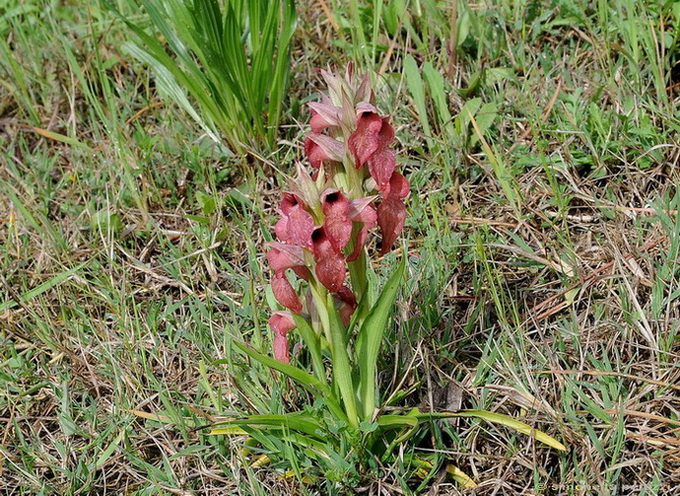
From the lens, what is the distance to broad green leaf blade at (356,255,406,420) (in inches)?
76.2

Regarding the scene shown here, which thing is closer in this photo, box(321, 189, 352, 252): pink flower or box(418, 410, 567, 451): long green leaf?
box(321, 189, 352, 252): pink flower

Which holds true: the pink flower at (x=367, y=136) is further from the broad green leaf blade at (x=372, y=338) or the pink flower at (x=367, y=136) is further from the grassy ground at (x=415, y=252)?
the grassy ground at (x=415, y=252)

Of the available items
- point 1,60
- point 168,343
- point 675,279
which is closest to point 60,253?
point 168,343

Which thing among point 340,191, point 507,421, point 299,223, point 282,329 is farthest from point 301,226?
point 507,421

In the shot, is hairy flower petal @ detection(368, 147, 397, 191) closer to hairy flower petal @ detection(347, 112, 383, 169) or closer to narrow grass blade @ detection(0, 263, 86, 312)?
hairy flower petal @ detection(347, 112, 383, 169)

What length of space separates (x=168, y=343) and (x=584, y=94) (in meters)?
1.83

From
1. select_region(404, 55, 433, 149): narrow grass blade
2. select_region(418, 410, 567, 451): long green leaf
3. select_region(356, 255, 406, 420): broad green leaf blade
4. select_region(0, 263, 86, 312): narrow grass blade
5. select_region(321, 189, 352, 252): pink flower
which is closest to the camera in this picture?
select_region(321, 189, 352, 252): pink flower

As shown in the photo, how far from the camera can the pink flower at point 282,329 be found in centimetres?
203

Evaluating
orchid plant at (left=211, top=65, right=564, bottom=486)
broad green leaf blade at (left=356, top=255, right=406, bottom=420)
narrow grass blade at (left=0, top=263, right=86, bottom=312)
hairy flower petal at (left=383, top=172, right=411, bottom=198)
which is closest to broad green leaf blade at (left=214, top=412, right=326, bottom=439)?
orchid plant at (left=211, top=65, right=564, bottom=486)

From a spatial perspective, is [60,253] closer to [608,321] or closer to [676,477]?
[608,321]

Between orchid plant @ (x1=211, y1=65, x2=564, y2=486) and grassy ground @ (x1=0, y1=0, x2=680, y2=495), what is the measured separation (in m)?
0.14

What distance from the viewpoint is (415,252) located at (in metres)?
2.84

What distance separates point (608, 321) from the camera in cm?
244

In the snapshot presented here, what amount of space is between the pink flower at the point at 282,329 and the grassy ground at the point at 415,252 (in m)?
0.28
